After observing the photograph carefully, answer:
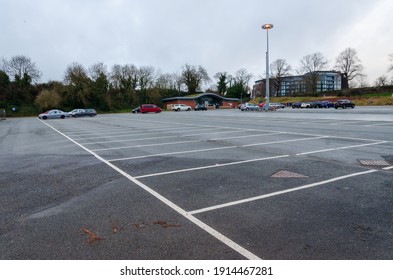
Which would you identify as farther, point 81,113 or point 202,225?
point 81,113

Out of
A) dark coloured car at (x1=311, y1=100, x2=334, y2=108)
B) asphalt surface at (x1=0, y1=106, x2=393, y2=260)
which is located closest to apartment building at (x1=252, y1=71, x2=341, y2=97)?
dark coloured car at (x1=311, y1=100, x2=334, y2=108)

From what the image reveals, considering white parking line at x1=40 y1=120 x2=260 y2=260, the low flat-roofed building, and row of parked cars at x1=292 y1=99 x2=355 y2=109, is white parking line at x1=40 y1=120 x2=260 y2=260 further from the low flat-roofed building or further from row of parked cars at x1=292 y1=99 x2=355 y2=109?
the low flat-roofed building

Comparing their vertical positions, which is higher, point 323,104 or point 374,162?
point 323,104

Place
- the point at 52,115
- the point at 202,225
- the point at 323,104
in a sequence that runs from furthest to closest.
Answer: the point at 323,104 → the point at 52,115 → the point at 202,225

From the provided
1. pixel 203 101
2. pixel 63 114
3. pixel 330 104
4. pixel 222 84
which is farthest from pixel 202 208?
pixel 222 84

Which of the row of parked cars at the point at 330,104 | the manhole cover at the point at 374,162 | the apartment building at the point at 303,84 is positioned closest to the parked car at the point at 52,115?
the manhole cover at the point at 374,162

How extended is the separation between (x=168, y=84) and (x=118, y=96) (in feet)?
65.9

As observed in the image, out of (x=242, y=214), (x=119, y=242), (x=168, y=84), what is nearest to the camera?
(x=119, y=242)

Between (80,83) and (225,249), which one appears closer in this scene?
(225,249)

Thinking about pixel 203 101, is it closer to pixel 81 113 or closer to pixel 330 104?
pixel 330 104

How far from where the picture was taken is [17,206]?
180 inches

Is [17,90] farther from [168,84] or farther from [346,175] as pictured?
[346,175]
